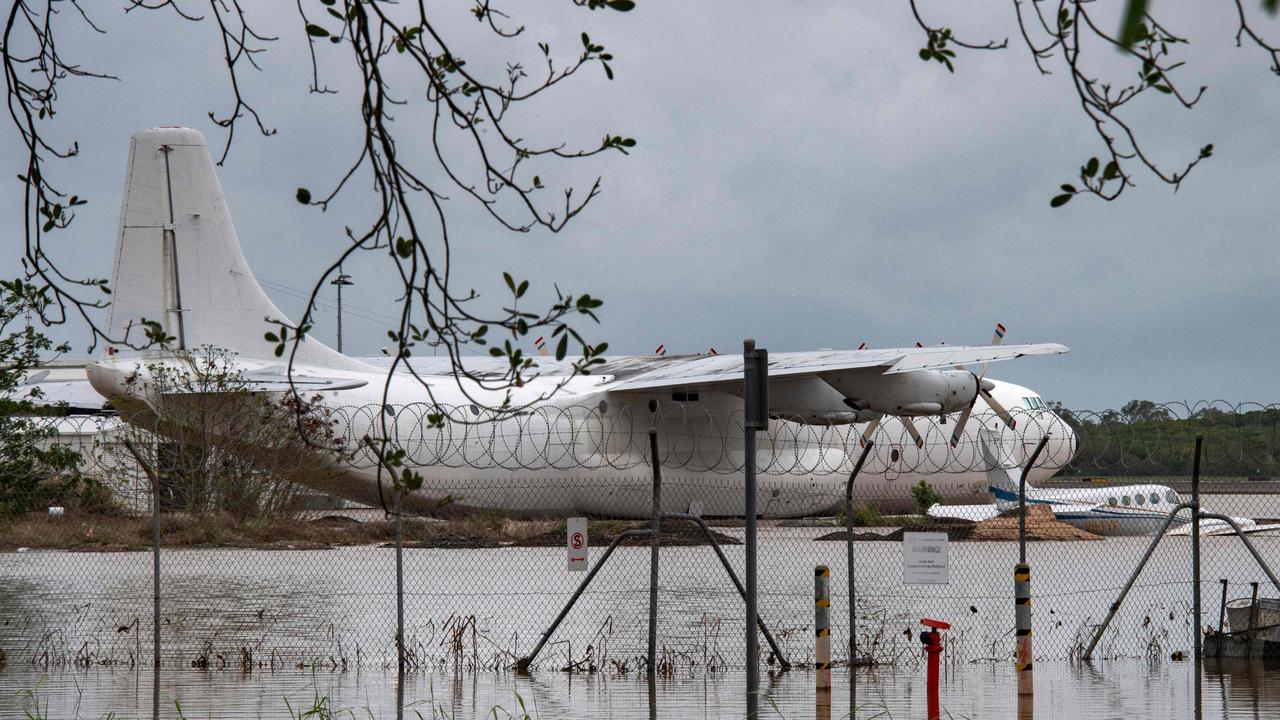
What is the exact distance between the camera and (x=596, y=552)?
73.5ft

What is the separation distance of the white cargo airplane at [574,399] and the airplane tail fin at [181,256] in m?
0.02

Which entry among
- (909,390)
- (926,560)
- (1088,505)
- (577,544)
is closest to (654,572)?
(577,544)

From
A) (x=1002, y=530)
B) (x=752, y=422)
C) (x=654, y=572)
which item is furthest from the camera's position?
(x=1002, y=530)

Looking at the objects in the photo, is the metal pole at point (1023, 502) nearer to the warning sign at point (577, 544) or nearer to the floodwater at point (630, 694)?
the floodwater at point (630, 694)

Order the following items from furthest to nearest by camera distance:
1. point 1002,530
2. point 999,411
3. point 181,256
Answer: point 1002,530 < point 181,256 < point 999,411

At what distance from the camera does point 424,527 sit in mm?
25641

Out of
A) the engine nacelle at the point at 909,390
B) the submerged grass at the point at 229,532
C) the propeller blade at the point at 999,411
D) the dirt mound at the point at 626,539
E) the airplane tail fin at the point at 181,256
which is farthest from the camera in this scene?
the dirt mound at the point at 626,539

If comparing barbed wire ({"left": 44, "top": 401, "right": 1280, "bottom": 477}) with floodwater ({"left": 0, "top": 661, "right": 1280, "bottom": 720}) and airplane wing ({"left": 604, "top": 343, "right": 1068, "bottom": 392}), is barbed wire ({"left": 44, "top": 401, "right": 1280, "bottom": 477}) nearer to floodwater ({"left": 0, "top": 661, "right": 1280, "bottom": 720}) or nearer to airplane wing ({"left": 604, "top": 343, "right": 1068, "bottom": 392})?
airplane wing ({"left": 604, "top": 343, "right": 1068, "bottom": 392})

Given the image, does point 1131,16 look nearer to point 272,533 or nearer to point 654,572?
point 654,572

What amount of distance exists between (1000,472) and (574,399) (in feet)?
30.1

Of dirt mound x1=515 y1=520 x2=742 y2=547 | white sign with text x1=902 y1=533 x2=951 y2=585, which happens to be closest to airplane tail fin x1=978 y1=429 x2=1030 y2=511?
dirt mound x1=515 y1=520 x2=742 y2=547

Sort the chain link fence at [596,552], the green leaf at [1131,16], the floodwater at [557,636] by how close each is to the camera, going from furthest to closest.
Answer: the chain link fence at [596,552] → the floodwater at [557,636] → the green leaf at [1131,16]

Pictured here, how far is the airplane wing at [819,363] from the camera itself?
65.8ft

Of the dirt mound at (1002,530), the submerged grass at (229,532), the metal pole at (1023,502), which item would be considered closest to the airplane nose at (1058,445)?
the dirt mound at (1002,530)
